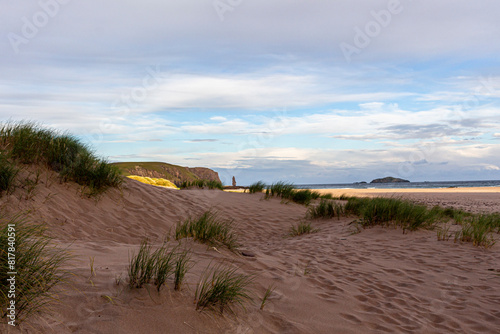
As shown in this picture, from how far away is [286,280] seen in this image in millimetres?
4496

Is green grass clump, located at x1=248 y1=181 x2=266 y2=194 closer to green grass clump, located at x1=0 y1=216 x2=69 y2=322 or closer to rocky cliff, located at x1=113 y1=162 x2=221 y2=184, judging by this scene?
green grass clump, located at x1=0 y1=216 x2=69 y2=322

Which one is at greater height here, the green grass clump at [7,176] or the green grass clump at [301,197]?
the green grass clump at [7,176]

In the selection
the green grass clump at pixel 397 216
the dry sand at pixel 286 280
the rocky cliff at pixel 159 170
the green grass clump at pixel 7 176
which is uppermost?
the rocky cliff at pixel 159 170

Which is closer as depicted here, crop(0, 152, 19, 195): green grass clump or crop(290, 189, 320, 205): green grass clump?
crop(0, 152, 19, 195): green grass clump

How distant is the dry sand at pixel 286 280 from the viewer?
2.89 metres

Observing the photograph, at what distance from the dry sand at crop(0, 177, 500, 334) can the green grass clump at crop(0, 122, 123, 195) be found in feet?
1.42

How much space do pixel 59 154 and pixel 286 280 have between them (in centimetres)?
635

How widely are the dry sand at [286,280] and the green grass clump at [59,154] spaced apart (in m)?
0.43

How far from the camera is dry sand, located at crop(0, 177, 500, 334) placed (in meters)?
2.89

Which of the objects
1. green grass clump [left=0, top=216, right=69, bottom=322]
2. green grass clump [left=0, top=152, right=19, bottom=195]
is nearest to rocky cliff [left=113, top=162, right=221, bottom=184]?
green grass clump [left=0, top=152, right=19, bottom=195]

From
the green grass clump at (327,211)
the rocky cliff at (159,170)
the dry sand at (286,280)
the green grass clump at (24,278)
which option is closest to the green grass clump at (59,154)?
the dry sand at (286,280)

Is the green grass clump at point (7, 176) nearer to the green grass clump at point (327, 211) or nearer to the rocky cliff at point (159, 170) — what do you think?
the green grass clump at point (327, 211)

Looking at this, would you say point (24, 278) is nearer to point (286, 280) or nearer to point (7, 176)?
point (286, 280)

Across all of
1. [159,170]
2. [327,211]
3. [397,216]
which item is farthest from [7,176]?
[159,170]
